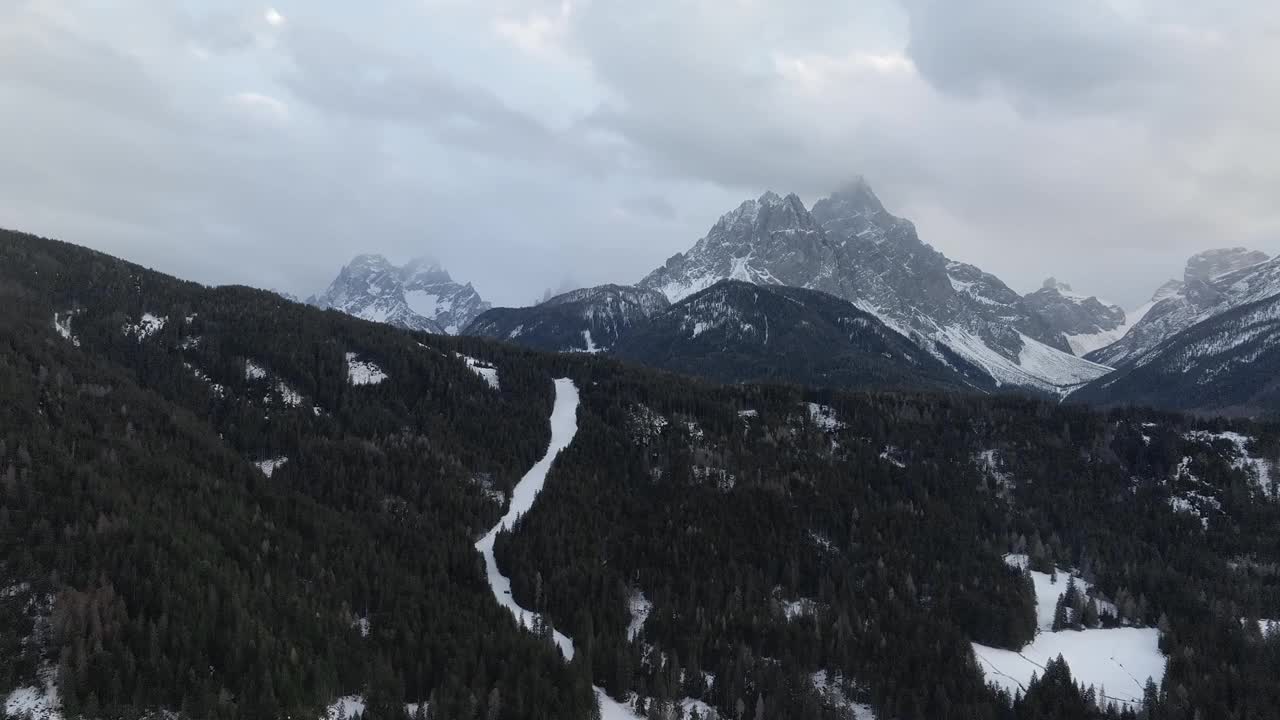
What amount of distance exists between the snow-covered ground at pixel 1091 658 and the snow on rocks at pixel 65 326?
13269 cm

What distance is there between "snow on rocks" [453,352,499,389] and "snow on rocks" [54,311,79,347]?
63.3m

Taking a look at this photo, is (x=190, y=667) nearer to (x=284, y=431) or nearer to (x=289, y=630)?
(x=289, y=630)

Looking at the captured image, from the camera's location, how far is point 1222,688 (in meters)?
73.0

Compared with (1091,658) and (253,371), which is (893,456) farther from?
(253,371)

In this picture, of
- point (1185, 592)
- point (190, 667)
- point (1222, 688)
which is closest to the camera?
point (190, 667)

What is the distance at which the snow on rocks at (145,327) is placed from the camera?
373 feet

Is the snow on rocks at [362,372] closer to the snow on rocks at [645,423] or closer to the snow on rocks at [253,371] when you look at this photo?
the snow on rocks at [253,371]

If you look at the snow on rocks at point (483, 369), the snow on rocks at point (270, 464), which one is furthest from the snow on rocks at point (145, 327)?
the snow on rocks at point (483, 369)

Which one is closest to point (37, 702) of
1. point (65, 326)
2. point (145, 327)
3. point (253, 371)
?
point (253, 371)

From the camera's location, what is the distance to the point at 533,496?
104 meters

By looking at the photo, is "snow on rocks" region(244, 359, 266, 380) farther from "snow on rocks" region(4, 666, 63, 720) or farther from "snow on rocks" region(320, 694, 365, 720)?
"snow on rocks" region(4, 666, 63, 720)

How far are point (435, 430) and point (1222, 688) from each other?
352 ft

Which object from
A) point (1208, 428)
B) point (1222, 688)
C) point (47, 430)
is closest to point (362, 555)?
point (47, 430)

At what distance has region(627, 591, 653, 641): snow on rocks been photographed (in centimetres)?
7894
